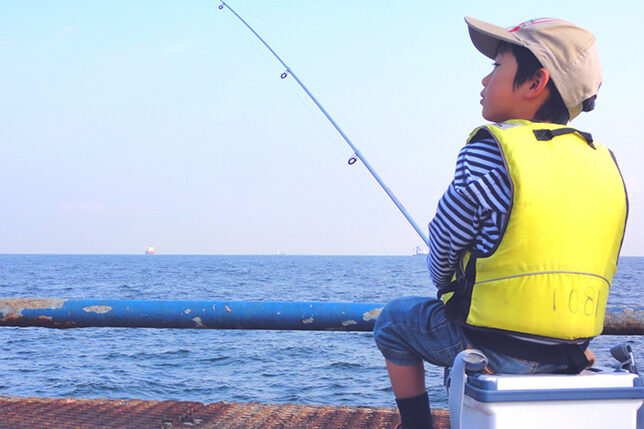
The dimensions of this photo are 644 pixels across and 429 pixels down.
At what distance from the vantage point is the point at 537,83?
168cm

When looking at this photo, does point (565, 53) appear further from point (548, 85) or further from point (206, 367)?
point (206, 367)

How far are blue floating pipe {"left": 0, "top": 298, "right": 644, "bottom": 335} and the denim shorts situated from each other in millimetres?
367

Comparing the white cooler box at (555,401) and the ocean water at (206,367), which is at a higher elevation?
the white cooler box at (555,401)

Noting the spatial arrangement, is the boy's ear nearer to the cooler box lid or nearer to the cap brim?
the cap brim

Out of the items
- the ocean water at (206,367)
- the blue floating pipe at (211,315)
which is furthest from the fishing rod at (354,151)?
the ocean water at (206,367)

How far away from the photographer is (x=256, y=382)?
10.9 m

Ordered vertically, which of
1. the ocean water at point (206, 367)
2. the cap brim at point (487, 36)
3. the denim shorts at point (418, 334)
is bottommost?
the ocean water at point (206, 367)

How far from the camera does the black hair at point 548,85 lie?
168cm

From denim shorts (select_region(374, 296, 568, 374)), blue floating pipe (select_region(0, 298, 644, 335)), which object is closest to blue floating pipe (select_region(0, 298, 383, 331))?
blue floating pipe (select_region(0, 298, 644, 335))

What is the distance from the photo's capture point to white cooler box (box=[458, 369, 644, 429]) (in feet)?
4.51

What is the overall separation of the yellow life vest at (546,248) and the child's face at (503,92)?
0.19m

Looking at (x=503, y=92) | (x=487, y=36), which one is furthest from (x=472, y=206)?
(x=487, y=36)

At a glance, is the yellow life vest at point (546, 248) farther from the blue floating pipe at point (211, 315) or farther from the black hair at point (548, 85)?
the blue floating pipe at point (211, 315)

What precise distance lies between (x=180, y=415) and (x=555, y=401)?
64.6 inches
